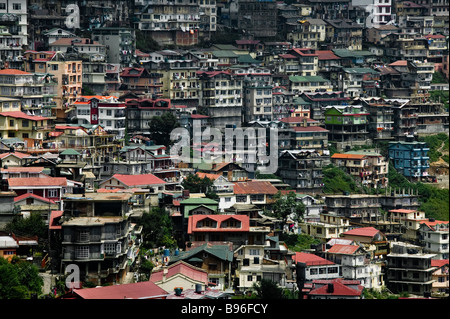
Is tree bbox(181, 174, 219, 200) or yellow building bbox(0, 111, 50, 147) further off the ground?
yellow building bbox(0, 111, 50, 147)

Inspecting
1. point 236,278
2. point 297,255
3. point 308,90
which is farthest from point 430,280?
point 308,90

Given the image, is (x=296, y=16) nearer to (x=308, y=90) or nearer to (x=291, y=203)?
(x=308, y=90)

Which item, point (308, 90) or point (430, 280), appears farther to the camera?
point (308, 90)

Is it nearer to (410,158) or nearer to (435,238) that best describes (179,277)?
(435,238)

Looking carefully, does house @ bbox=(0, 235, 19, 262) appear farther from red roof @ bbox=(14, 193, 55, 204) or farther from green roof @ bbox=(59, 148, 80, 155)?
green roof @ bbox=(59, 148, 80, 155)

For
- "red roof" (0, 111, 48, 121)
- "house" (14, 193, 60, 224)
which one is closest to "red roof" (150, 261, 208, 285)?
"house" (14, 193, 60, 224)
